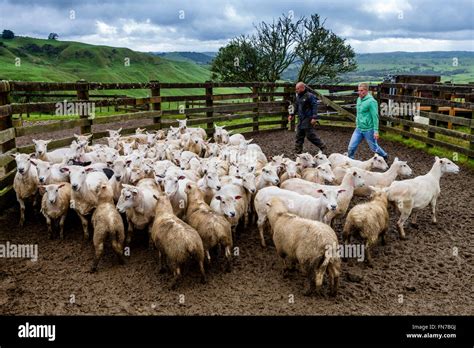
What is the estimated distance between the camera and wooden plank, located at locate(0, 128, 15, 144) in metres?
7.46

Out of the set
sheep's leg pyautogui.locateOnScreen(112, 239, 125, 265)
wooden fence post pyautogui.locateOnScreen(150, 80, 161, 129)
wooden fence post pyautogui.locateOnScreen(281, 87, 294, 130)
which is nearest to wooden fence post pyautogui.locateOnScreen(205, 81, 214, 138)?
wooden fence post pyautogui.locateOnScreen(150, 80, 161, 129)

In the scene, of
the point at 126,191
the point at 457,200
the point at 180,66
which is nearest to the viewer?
the point at 126,191

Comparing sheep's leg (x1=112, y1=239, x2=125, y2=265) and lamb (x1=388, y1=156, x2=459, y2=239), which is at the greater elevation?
lamb (x1=388, y1=156, x2=459, y2=239)

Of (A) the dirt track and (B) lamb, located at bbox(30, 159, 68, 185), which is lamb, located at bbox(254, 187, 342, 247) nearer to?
(A) the dirt track

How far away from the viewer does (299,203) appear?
22.8 ft

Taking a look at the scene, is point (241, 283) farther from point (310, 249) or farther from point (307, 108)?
point (307, 108)

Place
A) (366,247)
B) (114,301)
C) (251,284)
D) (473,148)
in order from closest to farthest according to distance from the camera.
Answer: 1. (114,301)
2. (251,284)
3. (366,247)
4. (473,148)

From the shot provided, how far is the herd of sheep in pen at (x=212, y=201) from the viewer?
5.50 meters

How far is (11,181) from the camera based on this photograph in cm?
804

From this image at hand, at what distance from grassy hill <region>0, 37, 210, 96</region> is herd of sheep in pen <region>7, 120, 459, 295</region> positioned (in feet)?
245

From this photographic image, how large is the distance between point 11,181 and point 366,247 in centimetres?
663

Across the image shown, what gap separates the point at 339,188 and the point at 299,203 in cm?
90
